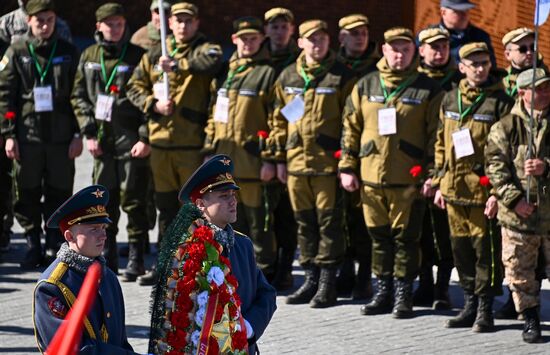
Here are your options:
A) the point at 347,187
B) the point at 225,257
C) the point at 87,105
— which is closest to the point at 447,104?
the point at 347,187

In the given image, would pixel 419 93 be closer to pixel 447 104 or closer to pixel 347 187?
pixel 447 104

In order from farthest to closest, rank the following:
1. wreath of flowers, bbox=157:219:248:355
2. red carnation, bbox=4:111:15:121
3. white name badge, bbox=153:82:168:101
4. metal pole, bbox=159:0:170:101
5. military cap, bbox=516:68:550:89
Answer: red carnation, bbox=4:111:15:121
white name badge, bbox=153:82:168:101
metal pole, bbox=159:0:170:101
military cap, bbox=516:68:550:89
wreath of flowers, bbox=157:219:248:355

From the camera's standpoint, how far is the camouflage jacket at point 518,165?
935 cm

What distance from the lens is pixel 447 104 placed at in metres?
9.91

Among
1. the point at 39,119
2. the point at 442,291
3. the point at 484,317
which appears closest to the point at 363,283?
the point at 442,291

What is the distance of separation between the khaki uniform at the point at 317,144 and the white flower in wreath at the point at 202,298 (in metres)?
5.22

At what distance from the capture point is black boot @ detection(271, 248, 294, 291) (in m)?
11.5

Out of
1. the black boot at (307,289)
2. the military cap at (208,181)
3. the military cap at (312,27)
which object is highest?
the military cap at (312,27)

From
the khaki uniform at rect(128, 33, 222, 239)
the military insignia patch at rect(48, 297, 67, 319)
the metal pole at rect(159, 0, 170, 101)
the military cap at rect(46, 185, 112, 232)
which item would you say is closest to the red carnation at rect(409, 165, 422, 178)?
the khaki uniform at rect(128, 33, 222, 239)

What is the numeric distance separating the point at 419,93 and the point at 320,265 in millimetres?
1787

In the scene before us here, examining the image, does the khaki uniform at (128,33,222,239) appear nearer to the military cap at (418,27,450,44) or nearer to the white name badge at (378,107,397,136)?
the white name badge at (378,107,397,136)

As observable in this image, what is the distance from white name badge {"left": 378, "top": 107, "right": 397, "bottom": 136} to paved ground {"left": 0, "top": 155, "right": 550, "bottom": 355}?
1530mm

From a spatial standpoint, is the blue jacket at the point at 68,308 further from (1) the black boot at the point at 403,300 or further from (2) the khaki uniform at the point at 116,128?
(2) the khaki uniform at the point at 116,128

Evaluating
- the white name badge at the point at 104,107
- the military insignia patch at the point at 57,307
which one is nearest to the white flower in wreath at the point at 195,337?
the military insignia patch at the point at 57,307
